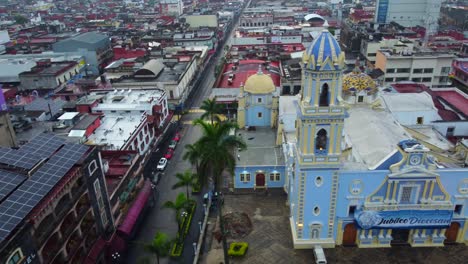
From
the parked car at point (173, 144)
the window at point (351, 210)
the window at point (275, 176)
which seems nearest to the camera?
the window at point (351, 210)

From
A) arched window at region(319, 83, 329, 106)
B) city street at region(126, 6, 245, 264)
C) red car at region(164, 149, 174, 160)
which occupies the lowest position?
city street at region(126, 6, 245, 264)

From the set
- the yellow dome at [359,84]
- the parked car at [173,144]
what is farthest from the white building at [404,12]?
the parked car at [173,144]

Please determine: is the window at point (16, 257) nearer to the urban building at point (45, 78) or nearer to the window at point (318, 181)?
the window at point (318, 181)

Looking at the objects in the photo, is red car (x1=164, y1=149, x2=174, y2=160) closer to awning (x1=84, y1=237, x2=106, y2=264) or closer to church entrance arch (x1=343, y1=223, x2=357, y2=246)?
awning (x1=84, y1=237, x2=106, y2=264)

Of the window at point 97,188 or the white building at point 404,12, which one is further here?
the white building at point 404,12

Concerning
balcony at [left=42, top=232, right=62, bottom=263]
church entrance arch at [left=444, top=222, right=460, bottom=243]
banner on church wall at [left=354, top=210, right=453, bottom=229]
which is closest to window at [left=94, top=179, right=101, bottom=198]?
balcony at [left=42, top=232, right=62, bottom=263]

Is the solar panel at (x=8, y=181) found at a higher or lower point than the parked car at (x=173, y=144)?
higher

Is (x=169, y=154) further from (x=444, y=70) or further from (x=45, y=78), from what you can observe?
(x=444, y=70)
